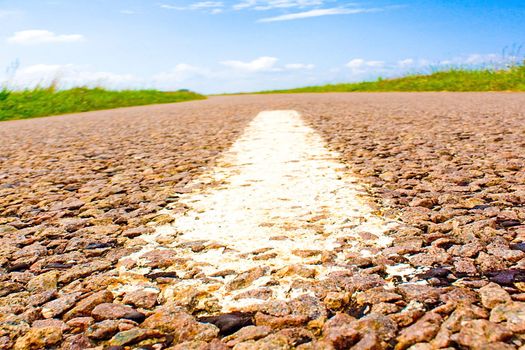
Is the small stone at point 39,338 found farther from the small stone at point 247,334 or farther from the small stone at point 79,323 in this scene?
the small stone at point 247,334

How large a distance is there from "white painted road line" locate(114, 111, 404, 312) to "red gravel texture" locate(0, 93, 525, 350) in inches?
3.0

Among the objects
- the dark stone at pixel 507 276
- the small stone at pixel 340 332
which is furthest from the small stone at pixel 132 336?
the dark stone at pixel 507 276

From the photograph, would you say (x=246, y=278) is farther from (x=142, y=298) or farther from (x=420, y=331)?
(x=420, y=331)

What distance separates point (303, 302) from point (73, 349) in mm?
597

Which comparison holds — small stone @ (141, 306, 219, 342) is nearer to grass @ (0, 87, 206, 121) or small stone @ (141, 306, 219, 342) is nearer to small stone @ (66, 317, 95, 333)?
small stone @ (66, 317, 95, 333)

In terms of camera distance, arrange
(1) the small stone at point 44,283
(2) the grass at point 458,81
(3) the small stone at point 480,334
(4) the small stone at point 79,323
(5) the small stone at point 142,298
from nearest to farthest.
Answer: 1. (3) the small stone at point 480,334
2. (4) the small stone at point 79,323
3. (5) the small stone at point 142,298
4. (1) the small stone at point 44,283
5. (2) the grass at point 458,81

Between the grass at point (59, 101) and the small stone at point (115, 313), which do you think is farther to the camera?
the grass at point (59, 101)

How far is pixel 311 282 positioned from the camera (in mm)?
1501

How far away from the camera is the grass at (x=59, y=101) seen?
1261 centimetres

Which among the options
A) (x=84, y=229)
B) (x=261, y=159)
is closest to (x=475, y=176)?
(x=261, y=159)

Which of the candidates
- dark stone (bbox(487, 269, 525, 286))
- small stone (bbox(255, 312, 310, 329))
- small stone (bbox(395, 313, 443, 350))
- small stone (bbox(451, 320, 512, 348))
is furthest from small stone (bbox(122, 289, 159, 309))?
dark stone (bbox(487, 269, 525, 286))

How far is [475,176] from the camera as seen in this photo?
284 cm

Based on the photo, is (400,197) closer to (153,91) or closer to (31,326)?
(31,326)

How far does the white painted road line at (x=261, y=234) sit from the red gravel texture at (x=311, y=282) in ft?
0.25
